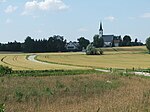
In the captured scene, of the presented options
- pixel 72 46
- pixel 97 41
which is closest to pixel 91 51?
pixel 97 41

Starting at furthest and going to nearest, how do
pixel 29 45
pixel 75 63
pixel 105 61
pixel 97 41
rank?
pixel 97 41
pixel 29 45
pixel 105 61
pixel 75 63

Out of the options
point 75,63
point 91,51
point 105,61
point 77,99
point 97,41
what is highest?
point 97,41

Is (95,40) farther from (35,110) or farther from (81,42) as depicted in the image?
(35,110)

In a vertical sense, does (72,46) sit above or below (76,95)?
above

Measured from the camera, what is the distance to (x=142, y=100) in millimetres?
14789

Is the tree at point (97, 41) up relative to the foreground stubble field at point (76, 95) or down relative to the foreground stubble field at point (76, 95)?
up

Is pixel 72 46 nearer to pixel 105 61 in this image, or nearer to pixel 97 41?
pixel 97 41

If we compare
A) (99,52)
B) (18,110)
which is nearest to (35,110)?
(18,110)

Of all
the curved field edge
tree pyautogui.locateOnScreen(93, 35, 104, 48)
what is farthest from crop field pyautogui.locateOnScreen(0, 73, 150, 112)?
tree pyautogui.locateOnScreen(93, 35, 104, 48)

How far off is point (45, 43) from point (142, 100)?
15168 cm

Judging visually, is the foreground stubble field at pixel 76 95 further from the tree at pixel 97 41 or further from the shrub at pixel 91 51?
the tree at pixel 97 41

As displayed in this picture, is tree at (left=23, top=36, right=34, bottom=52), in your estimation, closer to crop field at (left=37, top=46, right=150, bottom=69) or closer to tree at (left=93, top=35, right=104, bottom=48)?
tree at (left=93, top=35, right=104, bottom=48)

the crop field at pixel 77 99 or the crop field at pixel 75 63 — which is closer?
the crop field at pixel 77 99

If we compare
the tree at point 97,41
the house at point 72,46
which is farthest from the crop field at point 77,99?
the tree at point 97,41
